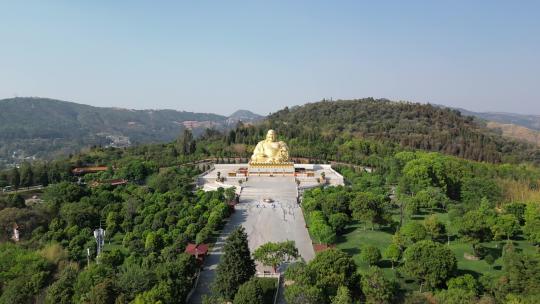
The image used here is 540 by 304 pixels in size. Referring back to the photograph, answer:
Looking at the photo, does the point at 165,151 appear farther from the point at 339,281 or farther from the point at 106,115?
the point at 106,115

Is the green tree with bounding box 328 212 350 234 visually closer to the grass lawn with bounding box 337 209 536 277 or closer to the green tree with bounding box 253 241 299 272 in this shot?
the grass lawn with bounding box 337 209 536 277

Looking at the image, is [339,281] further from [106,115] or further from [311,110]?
[106,115]

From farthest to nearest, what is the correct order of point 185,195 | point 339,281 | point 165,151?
point 165,151, point 185,195, point 339,281

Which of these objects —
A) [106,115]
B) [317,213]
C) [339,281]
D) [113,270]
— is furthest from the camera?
[106,115]

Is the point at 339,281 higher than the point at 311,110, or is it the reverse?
the point at 311,110

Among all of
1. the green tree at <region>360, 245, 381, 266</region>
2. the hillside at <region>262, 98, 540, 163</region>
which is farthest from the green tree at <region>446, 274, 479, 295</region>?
the hillside at <region>262, 98, 540, 163</region>

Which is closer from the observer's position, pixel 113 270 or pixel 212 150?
pixel 113 270

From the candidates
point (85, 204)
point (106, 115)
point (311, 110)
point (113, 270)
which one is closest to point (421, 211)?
point (113, 270)
